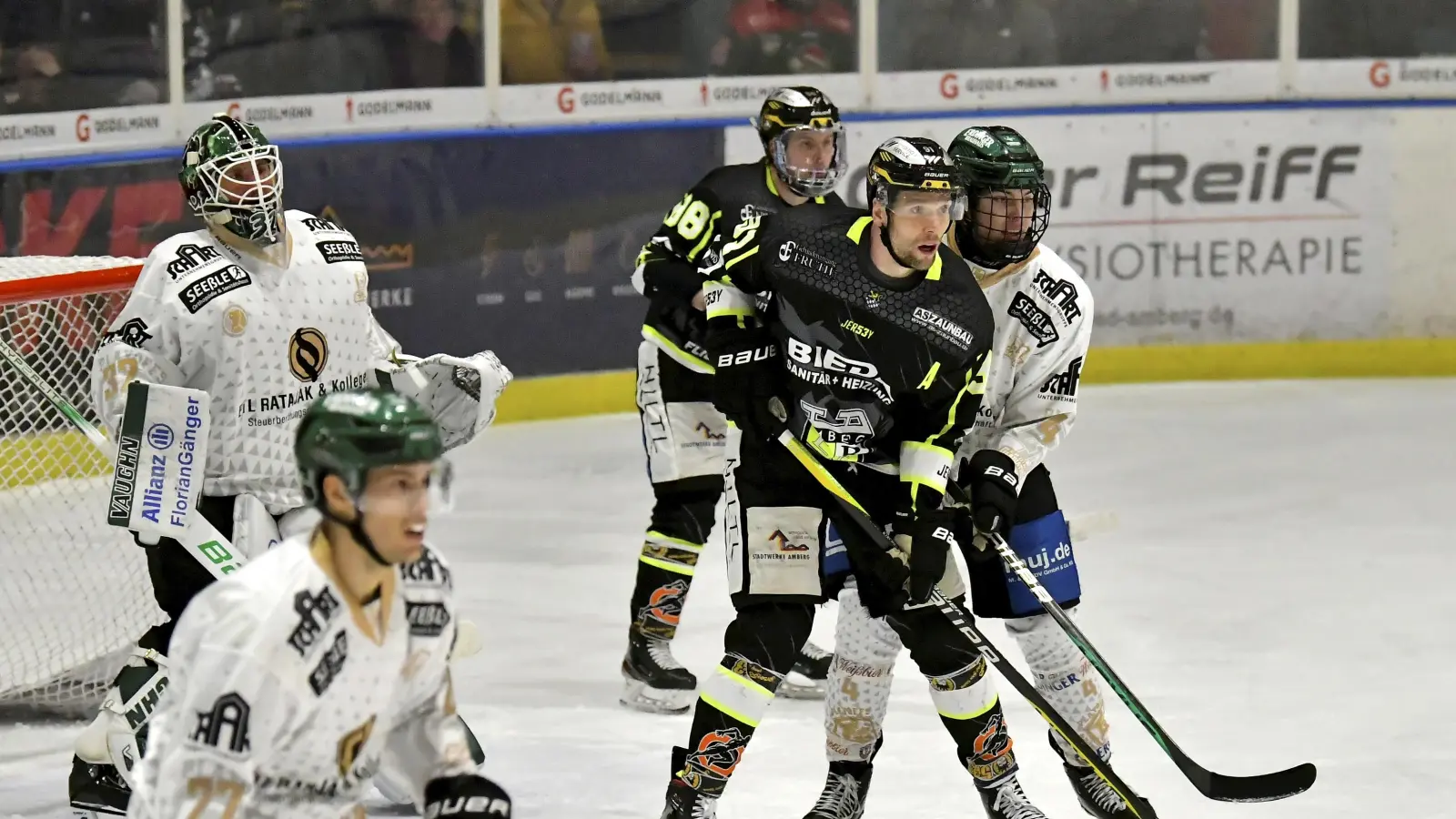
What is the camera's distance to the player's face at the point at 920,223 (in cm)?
359

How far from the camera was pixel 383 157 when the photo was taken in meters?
7.87

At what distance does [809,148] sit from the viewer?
4836mm

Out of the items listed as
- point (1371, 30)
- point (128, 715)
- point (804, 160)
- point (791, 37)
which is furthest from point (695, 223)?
point (1371, 30)

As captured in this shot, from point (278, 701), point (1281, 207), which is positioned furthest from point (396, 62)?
point (278, 701)

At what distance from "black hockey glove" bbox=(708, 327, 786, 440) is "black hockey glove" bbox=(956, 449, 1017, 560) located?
1.13ft

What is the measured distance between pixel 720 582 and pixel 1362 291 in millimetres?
4024

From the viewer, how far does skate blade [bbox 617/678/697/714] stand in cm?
492

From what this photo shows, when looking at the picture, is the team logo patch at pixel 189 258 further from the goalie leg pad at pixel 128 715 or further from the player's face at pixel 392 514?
the player's face at pixel 392 514

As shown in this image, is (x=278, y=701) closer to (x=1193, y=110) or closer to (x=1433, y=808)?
(x=1433, y=808)

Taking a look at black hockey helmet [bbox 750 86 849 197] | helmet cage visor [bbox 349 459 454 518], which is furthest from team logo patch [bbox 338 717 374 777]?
black hockey helmet [bbox 750 86 849 197]

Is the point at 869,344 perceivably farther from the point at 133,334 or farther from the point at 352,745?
the point at 352,745

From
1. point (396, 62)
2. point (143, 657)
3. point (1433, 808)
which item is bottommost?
point (1433, 808)

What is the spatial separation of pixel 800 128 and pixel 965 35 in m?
4.54

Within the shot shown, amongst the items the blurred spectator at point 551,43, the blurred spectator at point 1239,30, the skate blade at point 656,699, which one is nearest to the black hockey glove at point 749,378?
the skate blade at point 656,699
